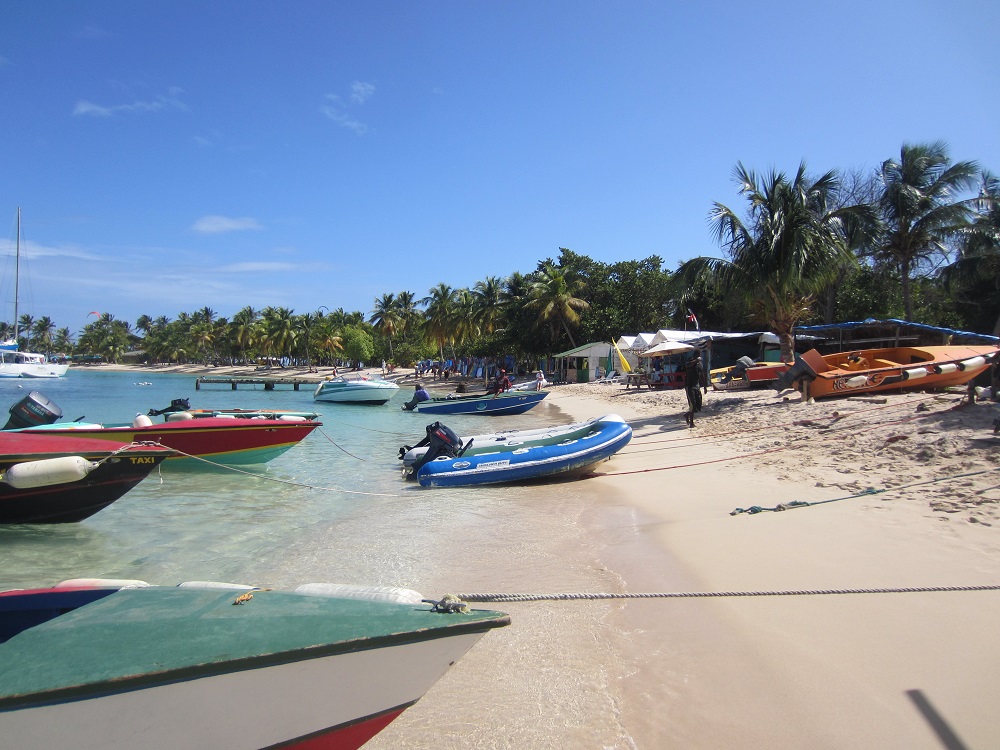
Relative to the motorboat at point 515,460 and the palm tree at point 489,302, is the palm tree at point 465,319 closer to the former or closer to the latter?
the palm tree at point 489,302

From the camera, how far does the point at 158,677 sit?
2.38m

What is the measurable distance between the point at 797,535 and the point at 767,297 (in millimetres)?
12520

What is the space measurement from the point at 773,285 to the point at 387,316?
56.5 meters

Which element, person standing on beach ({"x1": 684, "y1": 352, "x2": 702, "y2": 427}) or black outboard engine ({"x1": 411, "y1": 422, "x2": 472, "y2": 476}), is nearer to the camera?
black outboard engine ({"x1": 411, "y1": 422, "x2": 472, "y2": 476})

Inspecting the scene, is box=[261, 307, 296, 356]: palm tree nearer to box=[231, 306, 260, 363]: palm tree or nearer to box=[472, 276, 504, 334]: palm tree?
box=[231, 306, 260, 363]: palm tree

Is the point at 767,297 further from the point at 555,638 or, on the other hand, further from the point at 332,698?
the point at 332,698

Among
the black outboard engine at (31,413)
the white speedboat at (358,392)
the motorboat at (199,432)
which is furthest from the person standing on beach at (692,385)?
the white speedboat at (358,392)

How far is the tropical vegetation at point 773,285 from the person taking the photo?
16422 mm

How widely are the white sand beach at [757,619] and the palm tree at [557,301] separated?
35.2 meters

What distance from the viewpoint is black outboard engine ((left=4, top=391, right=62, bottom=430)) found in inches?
455

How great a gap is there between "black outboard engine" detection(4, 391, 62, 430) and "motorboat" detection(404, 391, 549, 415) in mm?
15474

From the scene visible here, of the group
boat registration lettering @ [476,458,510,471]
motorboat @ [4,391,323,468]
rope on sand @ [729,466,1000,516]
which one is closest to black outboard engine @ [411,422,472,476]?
boat registration lettering @ [476,458,510,471]

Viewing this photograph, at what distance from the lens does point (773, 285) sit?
16.4m

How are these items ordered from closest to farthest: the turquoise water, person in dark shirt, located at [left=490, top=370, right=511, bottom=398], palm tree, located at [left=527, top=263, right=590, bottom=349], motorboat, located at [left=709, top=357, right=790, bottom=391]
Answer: the turquoise water
motorboat, located at [left=709, top=357, right=790, bottom=391]
person in dark shirt, located at [left=490, top=370, right=511, bottom=398]
palm tree, located at [left=527, top=263, right=590, bottom=349]
